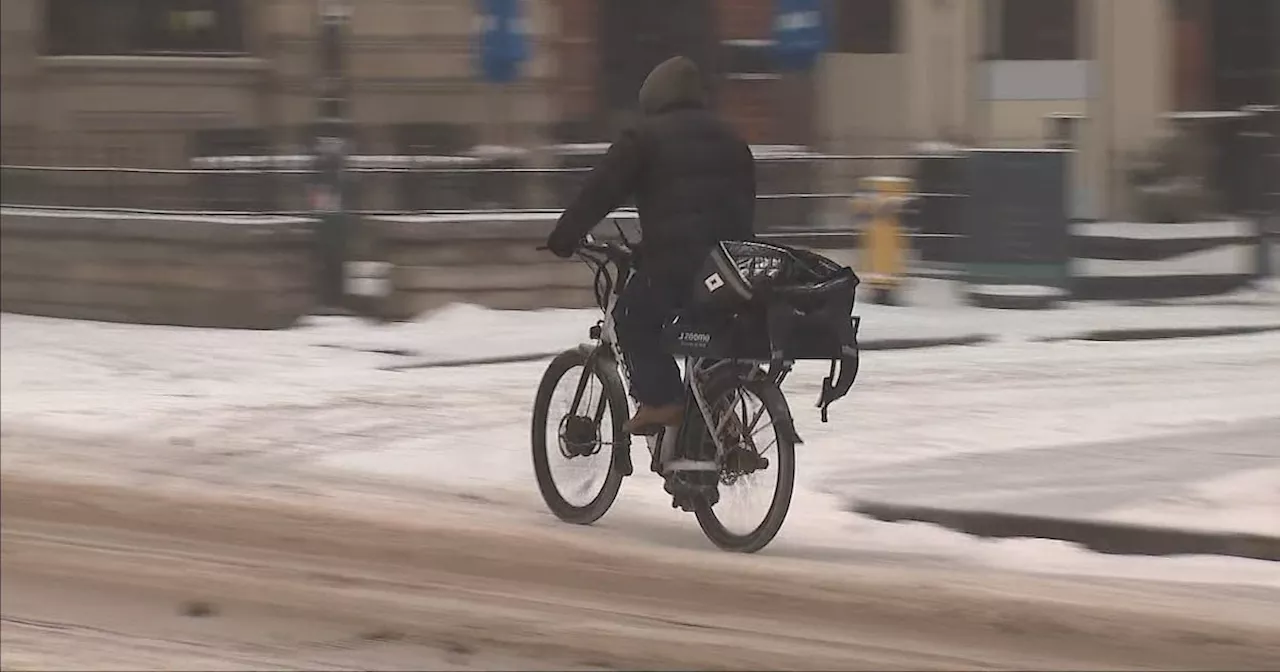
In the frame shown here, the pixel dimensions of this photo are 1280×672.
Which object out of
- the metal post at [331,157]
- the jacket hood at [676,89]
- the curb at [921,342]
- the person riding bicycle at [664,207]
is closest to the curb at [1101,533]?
the person riding bicycle at [664,207]

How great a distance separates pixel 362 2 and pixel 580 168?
105 inches

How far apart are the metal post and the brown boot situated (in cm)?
506

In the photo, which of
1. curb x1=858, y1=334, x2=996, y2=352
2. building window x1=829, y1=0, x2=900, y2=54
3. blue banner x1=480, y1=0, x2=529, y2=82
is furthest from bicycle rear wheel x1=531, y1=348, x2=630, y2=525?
building window x1=829, y1=0, x2=900, y2=54

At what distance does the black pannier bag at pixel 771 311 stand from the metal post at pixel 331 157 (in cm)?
531

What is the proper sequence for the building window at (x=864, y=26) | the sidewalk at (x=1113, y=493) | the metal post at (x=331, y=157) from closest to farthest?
the sidewalk at (x=1113, y=493) < the metal post at (x=331, y=157) < the building window at (x=864, y=26)

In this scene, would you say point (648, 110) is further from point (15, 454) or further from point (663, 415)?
point (15, 454)

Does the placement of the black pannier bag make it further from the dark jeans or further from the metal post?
the metal post

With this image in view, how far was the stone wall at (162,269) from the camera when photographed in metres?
10.7

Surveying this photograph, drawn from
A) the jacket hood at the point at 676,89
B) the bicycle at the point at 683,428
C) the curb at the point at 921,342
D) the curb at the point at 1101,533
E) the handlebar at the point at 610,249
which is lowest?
the curb at the point at 1101,533

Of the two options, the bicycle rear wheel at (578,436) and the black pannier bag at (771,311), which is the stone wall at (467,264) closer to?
the bicycle rear wheel at (578,436)

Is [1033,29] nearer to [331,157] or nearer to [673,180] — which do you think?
[331,157]

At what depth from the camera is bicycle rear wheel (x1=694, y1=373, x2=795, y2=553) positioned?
586cm

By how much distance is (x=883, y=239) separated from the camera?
11.1m

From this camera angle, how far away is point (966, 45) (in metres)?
14.0
